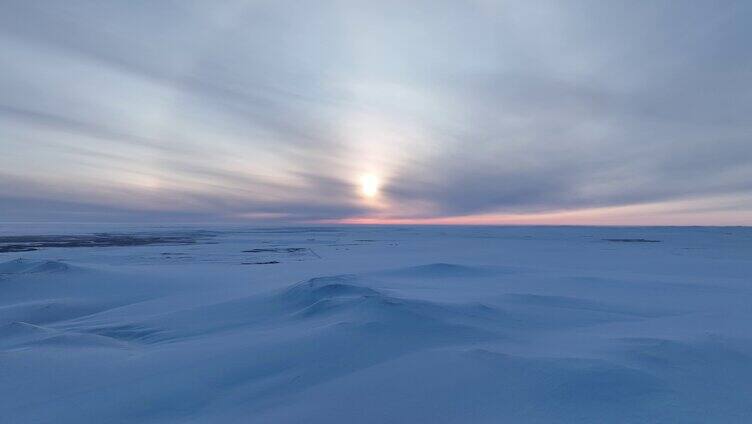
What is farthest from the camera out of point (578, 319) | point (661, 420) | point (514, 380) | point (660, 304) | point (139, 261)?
point (139, 261)

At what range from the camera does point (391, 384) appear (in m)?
5.03

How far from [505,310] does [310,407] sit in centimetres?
528

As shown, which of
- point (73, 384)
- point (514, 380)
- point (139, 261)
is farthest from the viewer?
point (139, 261)

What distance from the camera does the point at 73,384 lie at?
5379 mm

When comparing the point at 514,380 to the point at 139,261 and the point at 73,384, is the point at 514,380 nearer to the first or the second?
the point at 73,384

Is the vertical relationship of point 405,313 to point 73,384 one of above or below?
above

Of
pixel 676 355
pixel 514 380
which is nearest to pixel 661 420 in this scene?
pixel 514 380

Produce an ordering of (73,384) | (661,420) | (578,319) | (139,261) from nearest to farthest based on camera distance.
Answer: (661,420) → (73,384) → (578,319) → (139,261)

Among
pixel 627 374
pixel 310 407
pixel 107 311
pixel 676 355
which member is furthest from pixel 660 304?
pixel 107 311

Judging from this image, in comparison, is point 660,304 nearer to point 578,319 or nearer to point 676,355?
point 578,319

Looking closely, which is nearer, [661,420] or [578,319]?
[661,420]

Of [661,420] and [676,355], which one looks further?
[676,355]

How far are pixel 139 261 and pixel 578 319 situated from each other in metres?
20.4

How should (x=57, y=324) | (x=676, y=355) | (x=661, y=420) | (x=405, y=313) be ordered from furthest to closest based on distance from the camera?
(x=57, y=324) < (x=405, y=313) < (x=676, y=355) < (x=661, y=420)
